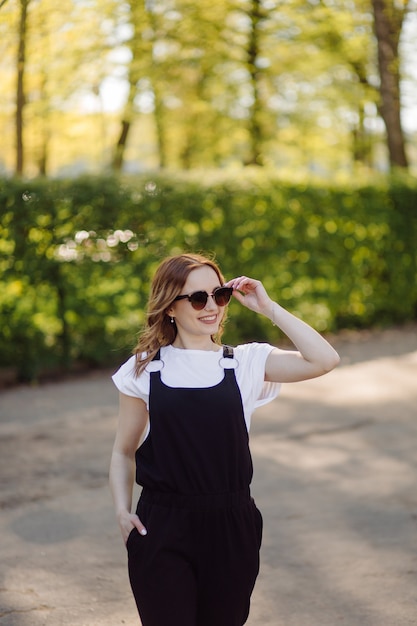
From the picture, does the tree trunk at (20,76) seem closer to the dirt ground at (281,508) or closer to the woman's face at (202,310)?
the dirt ground at (281,508)

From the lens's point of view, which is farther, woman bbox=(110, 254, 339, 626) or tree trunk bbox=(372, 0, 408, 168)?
tree trunk bbox=(372, 0, 408, 168)

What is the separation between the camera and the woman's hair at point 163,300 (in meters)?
2.82

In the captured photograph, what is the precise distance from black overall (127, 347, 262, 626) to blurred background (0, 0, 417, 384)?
5.52 metres

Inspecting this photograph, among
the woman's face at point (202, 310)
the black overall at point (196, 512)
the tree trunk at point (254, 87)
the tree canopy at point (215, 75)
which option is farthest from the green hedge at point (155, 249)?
the tree trunk at point (254, 87)

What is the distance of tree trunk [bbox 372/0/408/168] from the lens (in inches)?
564

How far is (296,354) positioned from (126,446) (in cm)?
67

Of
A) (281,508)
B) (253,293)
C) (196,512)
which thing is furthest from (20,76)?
(196,512)

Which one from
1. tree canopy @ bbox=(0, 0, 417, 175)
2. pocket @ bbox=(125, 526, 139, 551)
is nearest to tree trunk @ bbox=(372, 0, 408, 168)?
tree canopy @ bbox=(0, 0, 417, 175)

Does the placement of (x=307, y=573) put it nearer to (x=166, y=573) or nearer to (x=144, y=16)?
(x=166, y=573)

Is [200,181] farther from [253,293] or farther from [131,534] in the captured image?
[131,534]

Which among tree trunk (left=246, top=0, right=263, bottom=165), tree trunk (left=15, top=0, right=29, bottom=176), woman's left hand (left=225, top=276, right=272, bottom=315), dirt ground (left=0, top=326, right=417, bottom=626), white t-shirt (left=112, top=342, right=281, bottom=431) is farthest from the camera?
tree trunk (left=246, top=0, right=263, bottom=165)

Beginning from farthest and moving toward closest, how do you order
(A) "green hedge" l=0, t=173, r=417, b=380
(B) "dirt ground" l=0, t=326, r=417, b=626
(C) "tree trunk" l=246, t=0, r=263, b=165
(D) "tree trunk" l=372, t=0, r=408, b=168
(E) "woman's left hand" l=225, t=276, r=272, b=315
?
(C) "tree trunk" l=246, t=0, r=263, b=165 → (D) "tree trunk" l=372, t=0, r=408, b=168 → (A) "green hedge" l=0, t=173, r=417, b=380 → (B) "dirt ground" l=0, t=326, r=417, b=626 → (E) "woman's left hand" l=225, t=276, r=272, b=315

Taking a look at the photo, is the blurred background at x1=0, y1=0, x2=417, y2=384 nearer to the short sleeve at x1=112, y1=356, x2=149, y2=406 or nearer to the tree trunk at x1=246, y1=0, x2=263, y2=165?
the tree trunk at x1=246, y1=0, x2=263, y2=165

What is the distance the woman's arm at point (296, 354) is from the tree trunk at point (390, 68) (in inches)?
473
